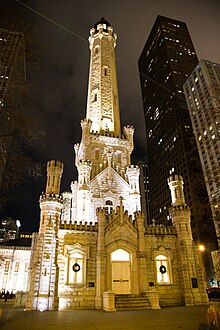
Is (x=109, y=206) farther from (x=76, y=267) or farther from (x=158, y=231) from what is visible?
(x=76, y=267)

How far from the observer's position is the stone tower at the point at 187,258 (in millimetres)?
22422

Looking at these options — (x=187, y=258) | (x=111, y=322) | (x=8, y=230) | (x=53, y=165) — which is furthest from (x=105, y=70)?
(x=8, y=230)

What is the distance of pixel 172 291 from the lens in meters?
23.1

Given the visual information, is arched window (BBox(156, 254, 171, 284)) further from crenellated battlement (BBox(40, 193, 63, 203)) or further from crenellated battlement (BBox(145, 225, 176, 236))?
crenellated battlement (BBox(40, 193, 63, 203))

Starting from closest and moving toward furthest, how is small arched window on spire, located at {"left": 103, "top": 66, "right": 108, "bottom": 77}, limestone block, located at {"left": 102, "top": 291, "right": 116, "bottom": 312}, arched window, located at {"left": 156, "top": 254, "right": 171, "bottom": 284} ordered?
limestone block, located at {"left": 102, "top": 291, "right": 116, "bottom": 312} < arched window, located at {"left": 156, "top": 254, "right": 171, "bottom": 284} < small arched window on spire, located at {"left": 103, "top": 66, "right": 108, "bottom": 77}

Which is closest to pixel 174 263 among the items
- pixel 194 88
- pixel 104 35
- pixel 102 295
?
pixel 102 295

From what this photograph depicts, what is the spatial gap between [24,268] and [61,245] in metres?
28.8

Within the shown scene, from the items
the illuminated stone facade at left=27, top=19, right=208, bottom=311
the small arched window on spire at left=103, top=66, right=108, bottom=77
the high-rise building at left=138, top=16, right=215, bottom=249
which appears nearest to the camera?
the illuminated stone facade at left=27, top=19, right=208, bottom=311

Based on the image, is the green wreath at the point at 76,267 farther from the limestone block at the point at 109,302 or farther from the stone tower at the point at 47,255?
the limestone block at the point at 109,302

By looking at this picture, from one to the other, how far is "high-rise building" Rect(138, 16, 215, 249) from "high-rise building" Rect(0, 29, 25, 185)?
65.1 m

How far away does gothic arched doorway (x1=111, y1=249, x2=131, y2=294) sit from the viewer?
22562mm

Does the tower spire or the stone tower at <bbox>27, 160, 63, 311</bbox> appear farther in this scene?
the tower spire

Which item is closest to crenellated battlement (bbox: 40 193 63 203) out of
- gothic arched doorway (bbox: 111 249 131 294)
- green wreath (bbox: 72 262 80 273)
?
green wreath (bbox: 72 262 80 273)

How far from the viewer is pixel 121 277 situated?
23.0 m
